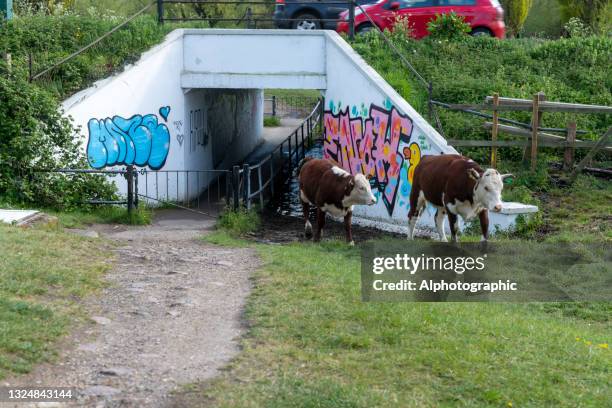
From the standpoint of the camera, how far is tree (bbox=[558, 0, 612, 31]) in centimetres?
3431

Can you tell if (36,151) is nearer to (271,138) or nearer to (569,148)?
(569,148)

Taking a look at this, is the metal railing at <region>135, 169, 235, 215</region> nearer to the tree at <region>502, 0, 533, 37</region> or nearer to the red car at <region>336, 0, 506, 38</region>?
the red car at <region>336, 0, 506, 38</region>

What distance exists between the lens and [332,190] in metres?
16.1

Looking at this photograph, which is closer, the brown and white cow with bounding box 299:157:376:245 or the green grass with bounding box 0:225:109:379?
the green grass with bounding box 0:225:109:379

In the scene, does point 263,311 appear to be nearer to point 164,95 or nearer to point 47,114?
point 47,114

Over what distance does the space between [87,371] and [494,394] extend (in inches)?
139

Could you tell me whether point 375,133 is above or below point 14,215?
above

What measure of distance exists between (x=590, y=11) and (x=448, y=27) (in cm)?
1417

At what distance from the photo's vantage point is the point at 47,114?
17.6 m

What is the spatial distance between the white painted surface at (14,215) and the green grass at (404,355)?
4978mm

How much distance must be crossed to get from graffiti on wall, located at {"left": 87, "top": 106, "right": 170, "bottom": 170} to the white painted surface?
3.95 metres

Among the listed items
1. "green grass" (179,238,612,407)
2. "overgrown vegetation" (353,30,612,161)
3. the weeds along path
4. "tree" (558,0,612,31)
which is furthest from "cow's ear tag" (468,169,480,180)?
"tree" (558,0,612,31)

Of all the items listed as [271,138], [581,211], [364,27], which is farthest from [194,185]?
[271,138]

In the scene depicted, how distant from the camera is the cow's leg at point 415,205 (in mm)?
15977
